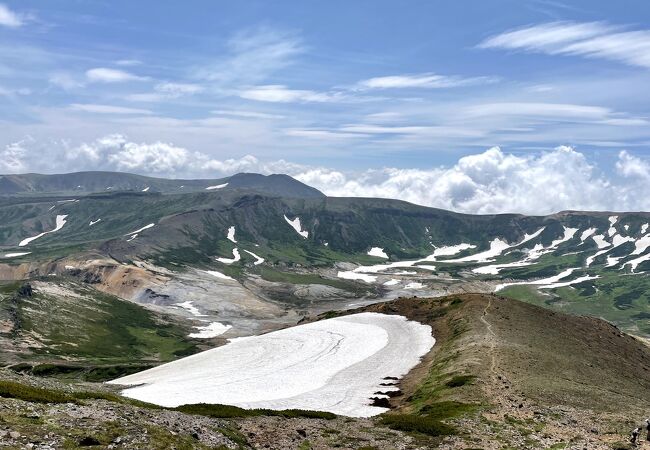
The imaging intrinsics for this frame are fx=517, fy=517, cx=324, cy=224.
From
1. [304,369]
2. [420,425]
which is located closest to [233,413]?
[420,425]

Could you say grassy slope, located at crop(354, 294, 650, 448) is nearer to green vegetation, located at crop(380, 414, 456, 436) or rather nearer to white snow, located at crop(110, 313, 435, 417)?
green vegetation, located at crop(380, 414, 456, 436)

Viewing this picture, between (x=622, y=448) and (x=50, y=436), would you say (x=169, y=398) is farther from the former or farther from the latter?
(x=622, y=448)

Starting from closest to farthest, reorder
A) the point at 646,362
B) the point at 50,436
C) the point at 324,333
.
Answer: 1. the point at 50,436
2. the point at 646,362
3. the point at 324,333

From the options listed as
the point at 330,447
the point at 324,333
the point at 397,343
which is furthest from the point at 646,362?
the point at 330,447

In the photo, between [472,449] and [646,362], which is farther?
[646,362]

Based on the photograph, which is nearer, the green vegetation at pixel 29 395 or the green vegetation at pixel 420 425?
the green vegetation at pixel 29 395

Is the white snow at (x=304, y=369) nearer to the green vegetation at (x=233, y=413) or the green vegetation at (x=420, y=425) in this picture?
the green vegetation at (x=233, y=413)

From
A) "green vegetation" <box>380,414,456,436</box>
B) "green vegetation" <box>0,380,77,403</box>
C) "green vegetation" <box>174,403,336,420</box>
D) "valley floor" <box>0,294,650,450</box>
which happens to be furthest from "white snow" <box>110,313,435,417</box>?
"green vegetation" <box>0,380,77,403</box>

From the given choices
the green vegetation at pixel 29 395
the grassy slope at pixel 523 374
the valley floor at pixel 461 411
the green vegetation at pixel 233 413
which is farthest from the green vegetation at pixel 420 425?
the green vegetation at pixel 29 395
